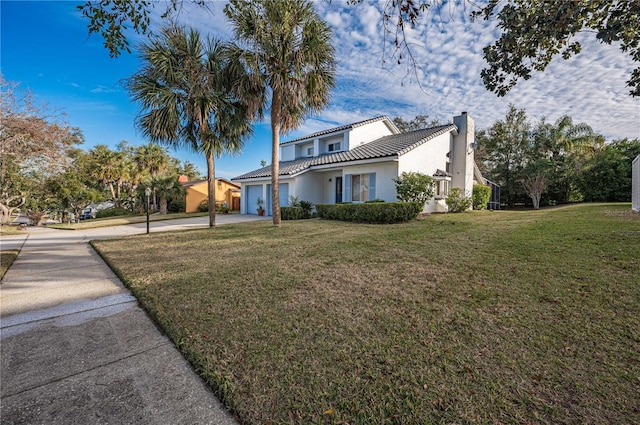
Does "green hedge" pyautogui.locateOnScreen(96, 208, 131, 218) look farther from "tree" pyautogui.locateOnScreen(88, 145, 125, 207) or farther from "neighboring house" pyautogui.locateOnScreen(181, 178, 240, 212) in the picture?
"neighboring house" pyautogui.locateOnScreen(181, 178, 240, 212)

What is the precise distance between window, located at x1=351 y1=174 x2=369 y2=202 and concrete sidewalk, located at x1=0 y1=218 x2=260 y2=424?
12.9 meters

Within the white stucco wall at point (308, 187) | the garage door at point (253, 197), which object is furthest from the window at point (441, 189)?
the garage door at point (253, 197)

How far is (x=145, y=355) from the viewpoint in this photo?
2.72m

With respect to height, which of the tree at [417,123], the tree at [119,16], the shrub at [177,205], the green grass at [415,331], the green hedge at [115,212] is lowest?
the green grass at [415,331]

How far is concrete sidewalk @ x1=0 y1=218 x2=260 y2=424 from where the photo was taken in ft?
6.54

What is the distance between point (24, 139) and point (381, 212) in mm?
18368

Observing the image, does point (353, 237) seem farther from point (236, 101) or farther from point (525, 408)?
point (236, 101)

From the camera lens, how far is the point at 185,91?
11.6 m

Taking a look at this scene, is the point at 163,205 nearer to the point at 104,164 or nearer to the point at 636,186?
the point at 104,164

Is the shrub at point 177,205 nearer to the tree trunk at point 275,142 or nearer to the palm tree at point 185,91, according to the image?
the palm tree at point 185,91

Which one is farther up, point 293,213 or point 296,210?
point 296,210

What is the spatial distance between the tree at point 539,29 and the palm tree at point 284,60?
24.6 feet

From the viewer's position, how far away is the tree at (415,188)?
42.0 feet

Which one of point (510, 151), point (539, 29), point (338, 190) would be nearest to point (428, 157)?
point (338, 190)
